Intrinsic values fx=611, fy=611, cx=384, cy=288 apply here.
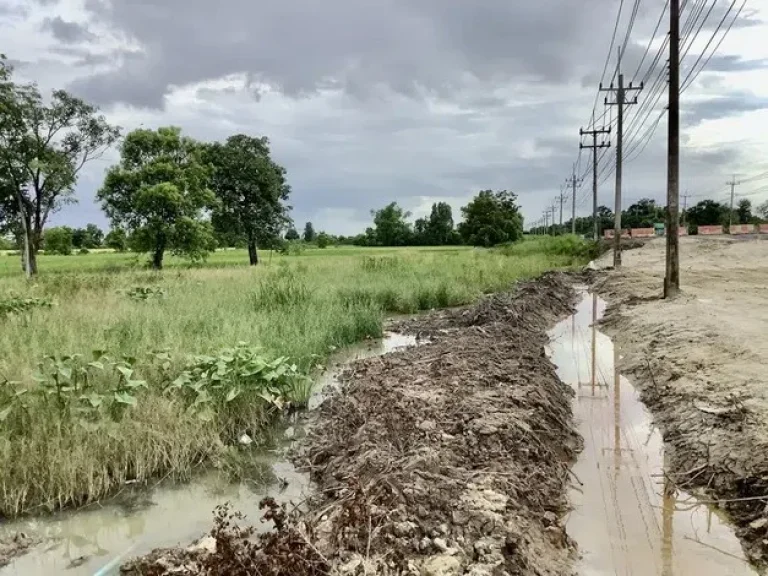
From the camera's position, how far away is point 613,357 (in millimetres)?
10453

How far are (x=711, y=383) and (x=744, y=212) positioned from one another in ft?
299

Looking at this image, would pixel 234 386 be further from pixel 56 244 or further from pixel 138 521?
pixel 56 244

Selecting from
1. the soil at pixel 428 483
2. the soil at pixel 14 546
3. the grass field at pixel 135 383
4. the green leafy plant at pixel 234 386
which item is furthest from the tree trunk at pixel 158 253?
the soil at pixel 14 546

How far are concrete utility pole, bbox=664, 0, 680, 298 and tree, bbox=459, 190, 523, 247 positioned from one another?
59235 mm

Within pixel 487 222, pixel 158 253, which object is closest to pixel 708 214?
pixel 487 222

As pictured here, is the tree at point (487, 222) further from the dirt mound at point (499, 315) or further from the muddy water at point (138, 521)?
the muddy water at point (138, 521)

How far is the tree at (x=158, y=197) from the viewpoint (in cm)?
2895

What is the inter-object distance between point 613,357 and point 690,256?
27.7 m

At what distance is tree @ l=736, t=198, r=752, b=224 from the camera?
81.4 m

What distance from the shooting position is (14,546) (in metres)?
4.36

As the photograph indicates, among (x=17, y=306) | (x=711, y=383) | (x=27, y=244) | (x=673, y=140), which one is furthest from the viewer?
(x=27, y=244)

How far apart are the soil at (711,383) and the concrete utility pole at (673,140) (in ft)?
3.04

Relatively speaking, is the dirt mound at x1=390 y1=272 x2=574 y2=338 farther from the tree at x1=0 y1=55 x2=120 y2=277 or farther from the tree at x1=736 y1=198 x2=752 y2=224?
the tree at x1=736 y1=198 x2=752 y2=224

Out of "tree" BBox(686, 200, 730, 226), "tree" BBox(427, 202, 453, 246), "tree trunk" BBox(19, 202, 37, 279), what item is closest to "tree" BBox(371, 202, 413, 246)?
"tree" BBox(427, 202, 453, 246)
